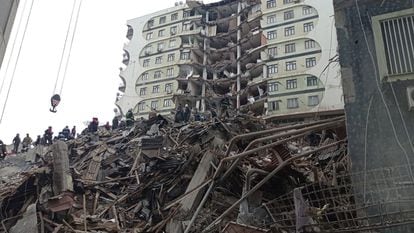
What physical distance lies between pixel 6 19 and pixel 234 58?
51.9 m

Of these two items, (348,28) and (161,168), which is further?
(161,168)

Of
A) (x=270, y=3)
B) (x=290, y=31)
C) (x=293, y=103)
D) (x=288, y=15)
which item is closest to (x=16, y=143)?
(x=293, y=103)

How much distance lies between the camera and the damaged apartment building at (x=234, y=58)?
46.0m

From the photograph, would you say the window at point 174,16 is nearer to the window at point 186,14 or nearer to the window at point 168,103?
the window at point 186,14

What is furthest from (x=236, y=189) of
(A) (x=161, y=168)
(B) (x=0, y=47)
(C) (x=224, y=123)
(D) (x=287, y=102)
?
(D) (x=287, y=102)

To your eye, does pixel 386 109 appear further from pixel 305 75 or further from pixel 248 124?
pixel 305 75

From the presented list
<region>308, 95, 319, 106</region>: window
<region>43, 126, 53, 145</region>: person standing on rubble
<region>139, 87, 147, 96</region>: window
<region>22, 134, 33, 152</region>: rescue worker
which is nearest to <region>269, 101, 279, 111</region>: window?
<region>308, 95, 319, 106</region>: window

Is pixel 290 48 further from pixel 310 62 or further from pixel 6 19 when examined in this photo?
pixel 6 19

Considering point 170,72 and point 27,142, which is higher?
point 170,72

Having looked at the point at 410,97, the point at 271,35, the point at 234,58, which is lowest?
the point at 410,97

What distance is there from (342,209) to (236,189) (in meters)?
3.79

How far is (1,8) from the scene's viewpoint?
565cm

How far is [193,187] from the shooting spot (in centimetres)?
868

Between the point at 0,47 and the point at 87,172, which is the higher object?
the point at 0,47
